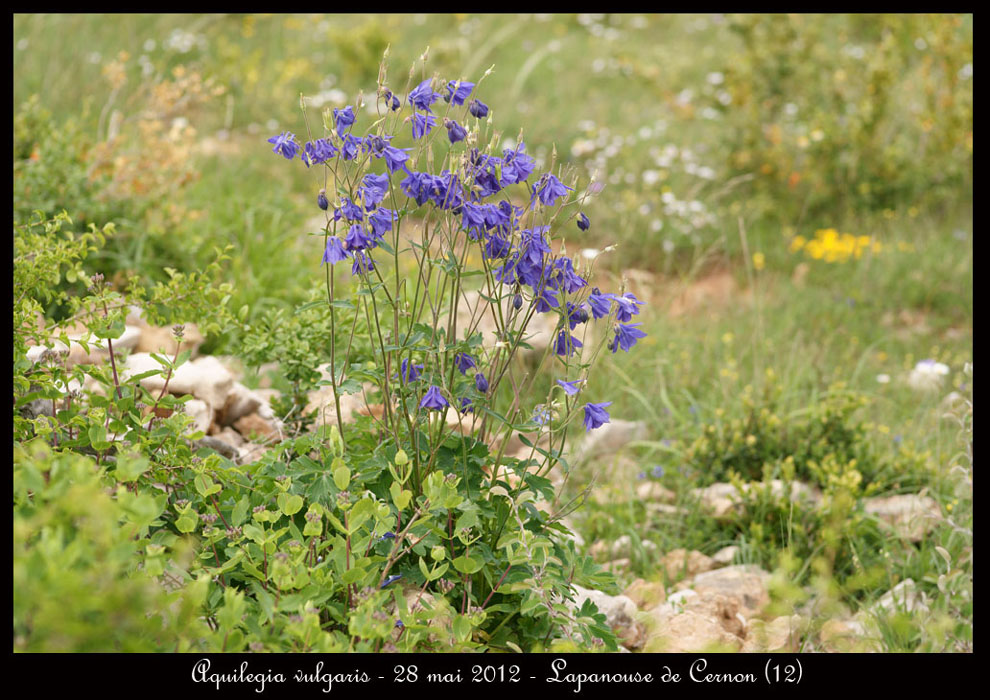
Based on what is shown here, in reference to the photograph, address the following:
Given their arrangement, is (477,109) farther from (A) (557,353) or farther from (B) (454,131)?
(A) (557,353)

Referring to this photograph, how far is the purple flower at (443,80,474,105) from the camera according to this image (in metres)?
1.99

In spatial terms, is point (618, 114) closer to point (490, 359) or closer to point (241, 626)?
point (490, 359)

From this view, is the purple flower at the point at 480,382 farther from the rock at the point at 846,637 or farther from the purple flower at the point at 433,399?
the rock at the point at 846,637

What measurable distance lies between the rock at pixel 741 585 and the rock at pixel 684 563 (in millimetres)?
49

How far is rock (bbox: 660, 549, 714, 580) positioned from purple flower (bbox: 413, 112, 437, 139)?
180 cm

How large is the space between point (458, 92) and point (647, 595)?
1699 mm

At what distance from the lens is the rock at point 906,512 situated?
313 cm

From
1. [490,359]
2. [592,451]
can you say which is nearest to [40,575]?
[490,359]

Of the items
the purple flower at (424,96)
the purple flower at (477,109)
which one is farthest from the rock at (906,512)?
the purple flower at (424,96)

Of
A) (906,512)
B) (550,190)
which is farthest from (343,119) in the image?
(906,512)

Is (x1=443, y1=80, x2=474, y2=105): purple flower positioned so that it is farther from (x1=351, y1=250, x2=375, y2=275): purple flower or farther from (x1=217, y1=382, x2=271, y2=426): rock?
(x1=217, y1=382, x2=271, y2=426): rock

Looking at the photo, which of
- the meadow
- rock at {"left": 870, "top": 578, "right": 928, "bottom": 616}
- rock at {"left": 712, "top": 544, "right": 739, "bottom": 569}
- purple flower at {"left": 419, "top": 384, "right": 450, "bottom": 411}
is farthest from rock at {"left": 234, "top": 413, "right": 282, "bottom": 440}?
rock at {"left": 870, "top": 578, "right": 928, "bottom": 616}

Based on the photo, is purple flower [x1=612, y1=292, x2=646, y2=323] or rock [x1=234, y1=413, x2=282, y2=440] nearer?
purple flower [x1=612, y1=292, x2=646, y2=323]

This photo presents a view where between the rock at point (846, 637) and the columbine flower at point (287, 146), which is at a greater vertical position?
the columbine flower at point (287, 146)
